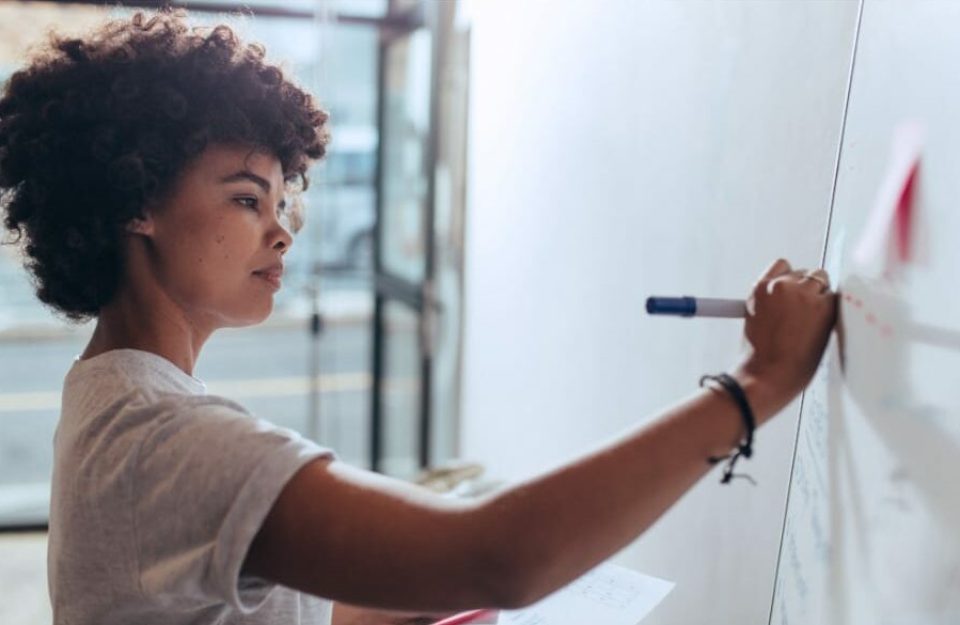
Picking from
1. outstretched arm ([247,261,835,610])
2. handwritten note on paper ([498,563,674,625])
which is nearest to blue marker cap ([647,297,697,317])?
outstretched arm ([247,261,835,610])

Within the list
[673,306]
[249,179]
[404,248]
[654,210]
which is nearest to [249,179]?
[249,179]

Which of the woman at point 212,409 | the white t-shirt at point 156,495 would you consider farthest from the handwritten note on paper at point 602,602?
the white t-shirt at point 156,495

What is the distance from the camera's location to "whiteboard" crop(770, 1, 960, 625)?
64 cm

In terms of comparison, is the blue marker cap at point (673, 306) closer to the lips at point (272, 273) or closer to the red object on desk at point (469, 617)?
the lips at point (272, 273)

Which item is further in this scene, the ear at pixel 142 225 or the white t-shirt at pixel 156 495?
the ear at pixel 142 225

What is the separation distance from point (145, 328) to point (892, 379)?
0.65 meters

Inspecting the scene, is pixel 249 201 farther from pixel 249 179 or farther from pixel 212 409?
pixel 212 409

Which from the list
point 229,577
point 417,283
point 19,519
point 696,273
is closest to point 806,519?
point 696,273

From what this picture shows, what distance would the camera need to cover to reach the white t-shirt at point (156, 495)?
0.63 meters

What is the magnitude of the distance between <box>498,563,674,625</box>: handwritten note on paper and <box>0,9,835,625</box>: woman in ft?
0.96

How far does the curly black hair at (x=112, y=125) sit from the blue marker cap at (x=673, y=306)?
0.41m

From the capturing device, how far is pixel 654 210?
1.36m

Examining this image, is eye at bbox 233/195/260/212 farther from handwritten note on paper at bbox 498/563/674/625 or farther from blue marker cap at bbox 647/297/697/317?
handwritten note on paper at bbox 498/563/674/625

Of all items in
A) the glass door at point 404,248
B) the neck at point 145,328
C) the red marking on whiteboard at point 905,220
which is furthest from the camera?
the glass door at point 404,248
